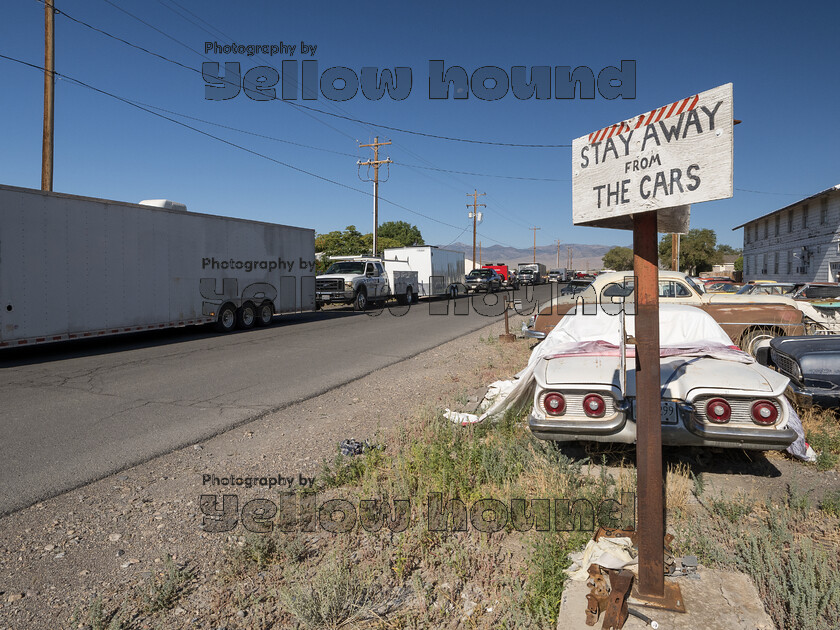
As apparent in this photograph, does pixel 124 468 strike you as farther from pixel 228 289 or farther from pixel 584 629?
pixel 228 289

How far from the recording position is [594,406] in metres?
4.34

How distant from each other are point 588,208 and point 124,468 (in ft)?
14.8

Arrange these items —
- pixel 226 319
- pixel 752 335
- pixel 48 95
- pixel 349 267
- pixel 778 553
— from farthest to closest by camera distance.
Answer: pixel 349 267
pixel 226 319
pixel 48 95
pixel 752 335
pixel 778 553

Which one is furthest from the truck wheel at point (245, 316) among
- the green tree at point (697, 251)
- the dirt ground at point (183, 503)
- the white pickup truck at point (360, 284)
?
the green tree at point (697, 251)

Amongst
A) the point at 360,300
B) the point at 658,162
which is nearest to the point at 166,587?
the point at 658,162

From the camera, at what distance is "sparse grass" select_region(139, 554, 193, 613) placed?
2.91m

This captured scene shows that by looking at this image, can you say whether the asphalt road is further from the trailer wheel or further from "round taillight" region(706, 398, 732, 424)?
"round taillight" region(706, 398, 732, 424)

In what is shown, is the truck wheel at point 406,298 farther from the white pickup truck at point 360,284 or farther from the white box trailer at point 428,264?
the white box trailer at point 428,264

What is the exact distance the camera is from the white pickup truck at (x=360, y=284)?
2366cm

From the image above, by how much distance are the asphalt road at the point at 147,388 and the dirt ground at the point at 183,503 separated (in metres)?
0.40

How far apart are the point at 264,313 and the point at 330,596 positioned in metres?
15.4

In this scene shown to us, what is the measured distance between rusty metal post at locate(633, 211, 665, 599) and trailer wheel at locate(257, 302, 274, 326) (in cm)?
1580

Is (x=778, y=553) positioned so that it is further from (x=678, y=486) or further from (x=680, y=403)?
(x=680, y=403)

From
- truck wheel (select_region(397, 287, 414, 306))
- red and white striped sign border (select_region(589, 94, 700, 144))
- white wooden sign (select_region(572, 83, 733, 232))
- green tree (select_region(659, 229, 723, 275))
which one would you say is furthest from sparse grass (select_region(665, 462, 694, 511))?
green tree (select_region(659, 229, 723, 275))
